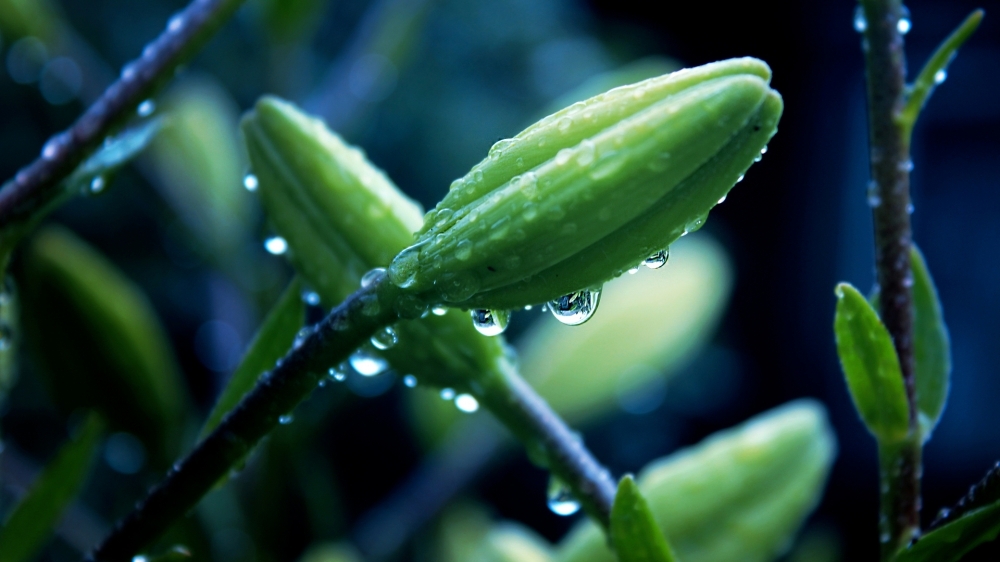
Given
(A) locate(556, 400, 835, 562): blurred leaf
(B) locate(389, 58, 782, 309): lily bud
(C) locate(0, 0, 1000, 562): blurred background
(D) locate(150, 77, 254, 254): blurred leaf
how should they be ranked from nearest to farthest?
(B) locate(389, 58, 782, 309): lily bud
(A) locate(556, 400, 835, 562): blurred leaf
(D) locate(150, 77, 254, 254): blurred leaf
(C) locate(0, 0, 1000, 562): blurred background

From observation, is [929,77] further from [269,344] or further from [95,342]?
[95,342]

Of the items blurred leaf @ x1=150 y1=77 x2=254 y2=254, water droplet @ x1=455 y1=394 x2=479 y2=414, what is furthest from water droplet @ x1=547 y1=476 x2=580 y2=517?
blurred leaf @ x1=150 y1=77 x2=254 y2=254

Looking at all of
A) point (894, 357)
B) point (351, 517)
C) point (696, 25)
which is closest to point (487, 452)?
point (894, 357)

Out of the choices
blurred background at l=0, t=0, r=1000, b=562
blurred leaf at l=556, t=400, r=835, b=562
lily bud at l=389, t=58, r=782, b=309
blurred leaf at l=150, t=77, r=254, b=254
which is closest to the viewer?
lily bud at l=389, t=58, r=782, b=309

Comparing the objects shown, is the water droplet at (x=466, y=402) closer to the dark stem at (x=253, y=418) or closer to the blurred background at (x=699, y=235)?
the dark stem at (x=253, y=418)

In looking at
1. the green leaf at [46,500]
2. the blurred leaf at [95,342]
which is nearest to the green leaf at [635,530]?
the green leaf at [46,500]

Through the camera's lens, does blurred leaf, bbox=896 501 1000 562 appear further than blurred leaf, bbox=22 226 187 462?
No

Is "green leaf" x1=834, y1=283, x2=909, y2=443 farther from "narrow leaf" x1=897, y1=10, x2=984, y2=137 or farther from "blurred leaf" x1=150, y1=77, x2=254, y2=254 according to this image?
"blurred leaf" x1=150, y1=77, x2=254, y2=254

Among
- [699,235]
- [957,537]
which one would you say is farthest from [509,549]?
[699,235]

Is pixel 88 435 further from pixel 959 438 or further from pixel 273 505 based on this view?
pixel 959 438
